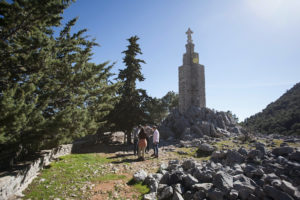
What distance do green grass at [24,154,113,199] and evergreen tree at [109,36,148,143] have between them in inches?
371

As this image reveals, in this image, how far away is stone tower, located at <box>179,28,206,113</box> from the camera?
101 feet

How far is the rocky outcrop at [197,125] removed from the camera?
26.6 metres

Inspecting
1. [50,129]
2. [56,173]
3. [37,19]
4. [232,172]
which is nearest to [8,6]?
[37,19]

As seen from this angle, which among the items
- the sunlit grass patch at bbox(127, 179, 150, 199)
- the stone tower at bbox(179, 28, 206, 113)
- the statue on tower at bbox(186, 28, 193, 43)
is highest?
the statue on tower at bbox(186, 28, 193, 43)

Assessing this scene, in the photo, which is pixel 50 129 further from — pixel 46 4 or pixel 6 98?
pixel 46 4

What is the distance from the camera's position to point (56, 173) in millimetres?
8039

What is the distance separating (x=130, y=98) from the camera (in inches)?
786

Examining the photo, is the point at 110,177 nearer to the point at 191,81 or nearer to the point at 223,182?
the point at 223,182

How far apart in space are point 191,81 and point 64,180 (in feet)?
92.0

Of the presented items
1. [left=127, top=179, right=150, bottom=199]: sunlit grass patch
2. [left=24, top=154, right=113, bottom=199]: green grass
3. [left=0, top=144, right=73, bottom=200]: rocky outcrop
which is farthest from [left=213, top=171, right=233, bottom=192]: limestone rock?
[left=0, top=144, right=73, bottom=200]: rocky outcrop

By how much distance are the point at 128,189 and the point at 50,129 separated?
15.4 feet

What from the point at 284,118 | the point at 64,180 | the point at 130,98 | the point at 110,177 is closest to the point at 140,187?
the point at 110,177

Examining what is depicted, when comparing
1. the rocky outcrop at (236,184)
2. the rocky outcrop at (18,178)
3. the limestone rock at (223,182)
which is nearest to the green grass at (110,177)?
the rocky outcrop at (236,184)

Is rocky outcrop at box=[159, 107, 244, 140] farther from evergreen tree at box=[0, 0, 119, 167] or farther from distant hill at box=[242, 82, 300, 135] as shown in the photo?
distant hill at box=[242, 82, 300, 135]
